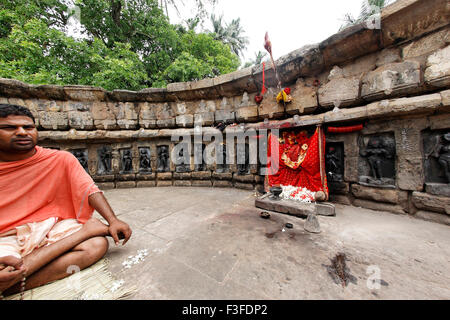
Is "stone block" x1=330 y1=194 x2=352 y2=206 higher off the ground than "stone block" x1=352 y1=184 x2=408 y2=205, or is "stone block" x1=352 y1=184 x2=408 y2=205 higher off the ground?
"stone block" x1=352 y1=184 x2=408 y2=205

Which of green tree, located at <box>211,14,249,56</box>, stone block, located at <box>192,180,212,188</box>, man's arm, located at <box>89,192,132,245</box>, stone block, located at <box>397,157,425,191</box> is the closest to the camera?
man's arm, located at <box>89,192,132,245</box>

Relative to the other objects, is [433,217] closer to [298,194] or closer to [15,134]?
[298,194]

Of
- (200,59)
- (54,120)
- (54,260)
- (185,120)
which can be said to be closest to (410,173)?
(54,260)

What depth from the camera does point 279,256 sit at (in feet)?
5.28

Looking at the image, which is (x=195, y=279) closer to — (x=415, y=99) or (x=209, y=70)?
(x=415, y=99)

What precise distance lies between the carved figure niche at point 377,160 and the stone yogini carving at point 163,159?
5.29 meters

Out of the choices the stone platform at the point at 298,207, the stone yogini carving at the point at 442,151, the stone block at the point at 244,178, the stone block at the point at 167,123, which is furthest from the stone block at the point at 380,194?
the stone block at the point at 167,123

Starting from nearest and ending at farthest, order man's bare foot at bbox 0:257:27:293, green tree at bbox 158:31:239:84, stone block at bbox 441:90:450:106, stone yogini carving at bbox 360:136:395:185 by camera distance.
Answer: man's bare foot at bbox 0:257:27:293, stone block at bbox 441:90:450:106, stone yogini carving at bbox 360:136:395:185, green tree at bbox 158:31:239:84

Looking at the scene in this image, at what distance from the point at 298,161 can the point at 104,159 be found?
6.14 m

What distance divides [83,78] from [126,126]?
3.86 m

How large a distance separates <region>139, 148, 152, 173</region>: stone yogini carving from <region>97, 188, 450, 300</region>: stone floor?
281 centimetres

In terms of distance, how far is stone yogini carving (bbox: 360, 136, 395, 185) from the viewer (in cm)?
269

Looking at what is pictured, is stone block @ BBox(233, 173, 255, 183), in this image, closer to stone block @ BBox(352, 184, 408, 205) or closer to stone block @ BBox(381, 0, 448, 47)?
stone block @ BBox(352, 184, 408, 205)

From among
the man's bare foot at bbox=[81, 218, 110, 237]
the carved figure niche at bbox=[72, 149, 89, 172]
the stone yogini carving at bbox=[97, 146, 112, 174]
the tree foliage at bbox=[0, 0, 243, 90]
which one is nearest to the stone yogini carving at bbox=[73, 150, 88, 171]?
the carved figure niche at bbox=[72, 149, 89, 172]
